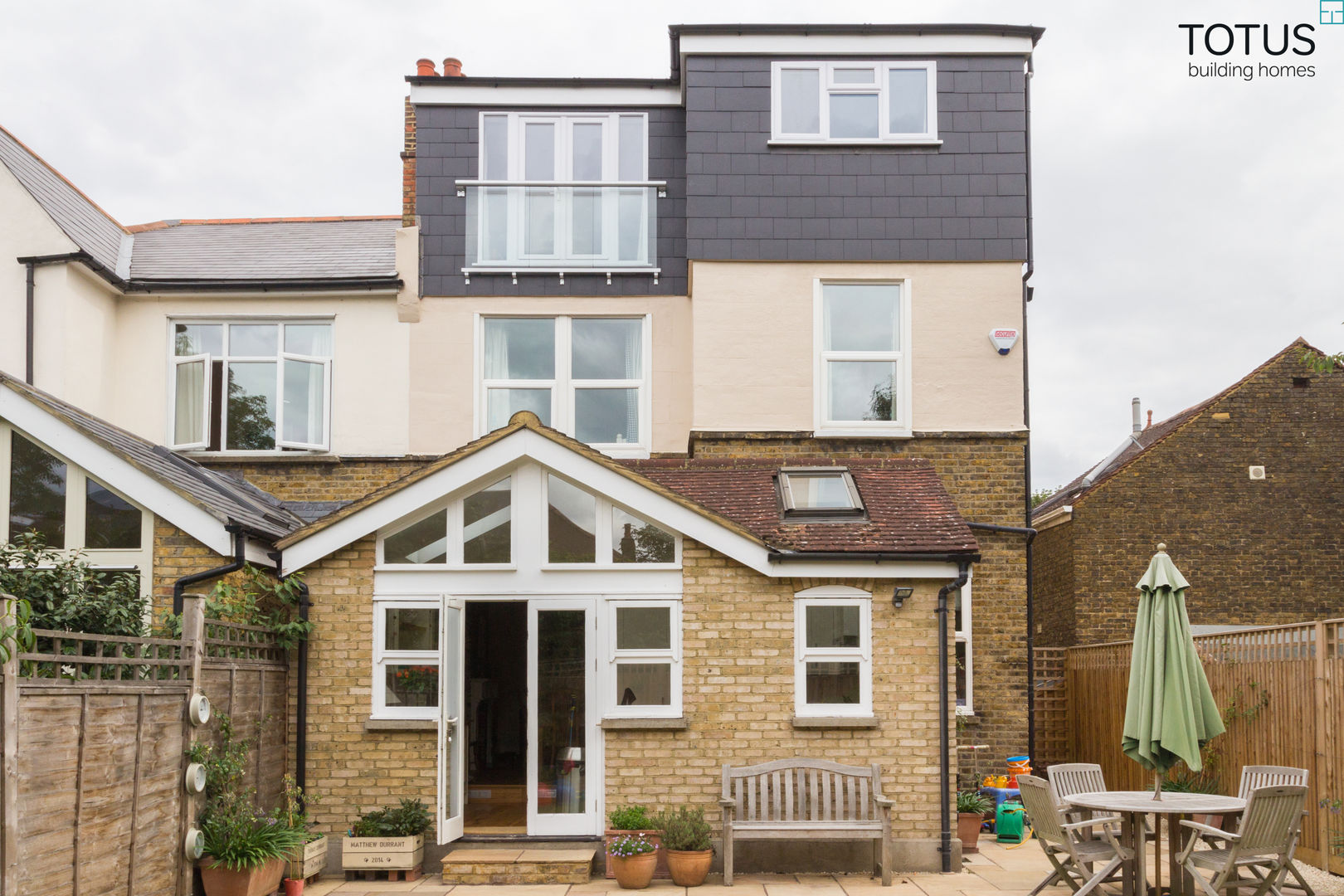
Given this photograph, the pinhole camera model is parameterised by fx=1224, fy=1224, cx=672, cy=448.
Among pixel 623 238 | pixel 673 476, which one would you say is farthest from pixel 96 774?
pixel 623 238

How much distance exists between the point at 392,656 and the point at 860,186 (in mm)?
7846

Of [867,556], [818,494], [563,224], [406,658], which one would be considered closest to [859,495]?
[818,494]

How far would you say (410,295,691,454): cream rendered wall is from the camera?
1527 centimetres

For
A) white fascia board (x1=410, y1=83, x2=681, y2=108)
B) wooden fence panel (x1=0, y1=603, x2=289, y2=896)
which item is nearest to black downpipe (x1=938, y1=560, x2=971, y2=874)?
wooden fence panel (x1=0, y1=603, x2=289, y2=896)

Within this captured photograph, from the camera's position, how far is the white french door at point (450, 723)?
11234 millimetres

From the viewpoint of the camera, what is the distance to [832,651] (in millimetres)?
11688

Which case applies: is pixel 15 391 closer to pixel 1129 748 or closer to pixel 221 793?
pixel 221 793

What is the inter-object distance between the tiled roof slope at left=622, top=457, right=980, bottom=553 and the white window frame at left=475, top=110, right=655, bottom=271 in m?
2.92

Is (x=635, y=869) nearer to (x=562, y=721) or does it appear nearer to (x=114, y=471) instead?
(x=562, y=721)

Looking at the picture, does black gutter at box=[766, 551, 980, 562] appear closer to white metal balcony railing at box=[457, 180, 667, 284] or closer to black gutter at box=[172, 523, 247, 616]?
black gutter at box=[172, 523, 247, 616]

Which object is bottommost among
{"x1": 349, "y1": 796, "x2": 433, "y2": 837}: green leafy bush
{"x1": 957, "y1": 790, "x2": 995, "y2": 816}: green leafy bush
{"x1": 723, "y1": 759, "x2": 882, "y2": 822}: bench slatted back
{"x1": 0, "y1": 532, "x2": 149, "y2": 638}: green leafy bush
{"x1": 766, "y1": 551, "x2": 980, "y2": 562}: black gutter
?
{"x1": 957, "y1": 790, "x2": 995, "y2": 816}: green leafy bush

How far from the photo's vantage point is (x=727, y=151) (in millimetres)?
A: 14875

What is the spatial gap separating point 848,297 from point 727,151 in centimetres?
230

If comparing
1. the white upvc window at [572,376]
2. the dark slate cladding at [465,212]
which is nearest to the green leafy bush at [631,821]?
the white upvc window at [572,376]
